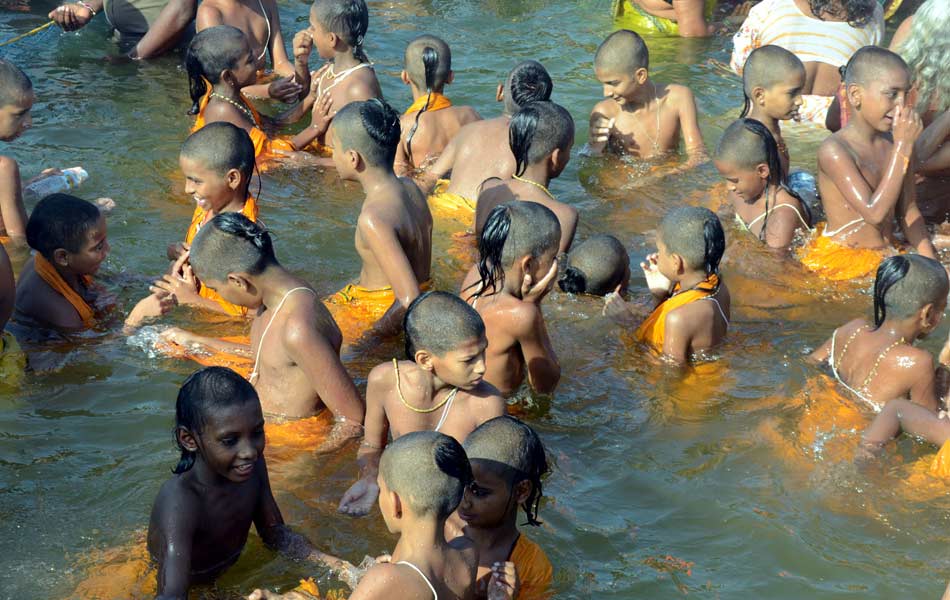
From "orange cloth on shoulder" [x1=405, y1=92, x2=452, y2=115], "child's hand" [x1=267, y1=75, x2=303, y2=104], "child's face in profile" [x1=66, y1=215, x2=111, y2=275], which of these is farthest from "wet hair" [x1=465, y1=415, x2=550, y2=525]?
"child's hand" [x1=267, y1=75, x2=303, y2=104]

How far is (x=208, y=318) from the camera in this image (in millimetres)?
6562

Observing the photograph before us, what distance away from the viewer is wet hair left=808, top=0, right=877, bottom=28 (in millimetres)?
9250

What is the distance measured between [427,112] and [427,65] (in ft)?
1.18

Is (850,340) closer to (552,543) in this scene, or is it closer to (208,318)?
(552,543)

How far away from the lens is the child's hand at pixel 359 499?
4770 mm

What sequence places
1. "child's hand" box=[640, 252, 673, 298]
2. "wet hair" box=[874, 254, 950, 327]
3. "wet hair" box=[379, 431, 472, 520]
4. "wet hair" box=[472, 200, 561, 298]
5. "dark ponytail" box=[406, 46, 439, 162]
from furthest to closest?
1. "dark ponytail" box=[406, 46, 439, 162]
2. "child's hand" box=[640, 252, 673, 298]
3. "wet hair" box=[874, 254, 950, 327]
4. "wet hair" box=[472, 200, 561, 298]
5. "wet hair" box=[379, 431, 472, 520]

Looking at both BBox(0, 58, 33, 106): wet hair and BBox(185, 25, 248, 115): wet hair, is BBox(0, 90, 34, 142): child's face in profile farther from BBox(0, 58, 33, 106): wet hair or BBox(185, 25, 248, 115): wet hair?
BBox(185, 25, 248, 115): wet hair

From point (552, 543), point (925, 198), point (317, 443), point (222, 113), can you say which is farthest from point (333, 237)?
point (925, 198)

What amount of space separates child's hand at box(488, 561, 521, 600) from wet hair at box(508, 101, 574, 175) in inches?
115

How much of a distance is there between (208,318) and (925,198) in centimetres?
496

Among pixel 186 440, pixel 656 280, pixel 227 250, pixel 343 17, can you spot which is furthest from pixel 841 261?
pixel 186 440

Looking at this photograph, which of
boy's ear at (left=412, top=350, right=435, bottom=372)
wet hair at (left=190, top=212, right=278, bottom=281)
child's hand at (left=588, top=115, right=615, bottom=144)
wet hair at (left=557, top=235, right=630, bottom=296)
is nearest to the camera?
boy's ear at (left=412, top=350, right=435, bottom=372)

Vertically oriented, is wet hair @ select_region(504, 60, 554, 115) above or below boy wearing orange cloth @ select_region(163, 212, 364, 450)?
above

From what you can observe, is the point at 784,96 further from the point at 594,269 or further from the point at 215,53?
the point at 215,53
